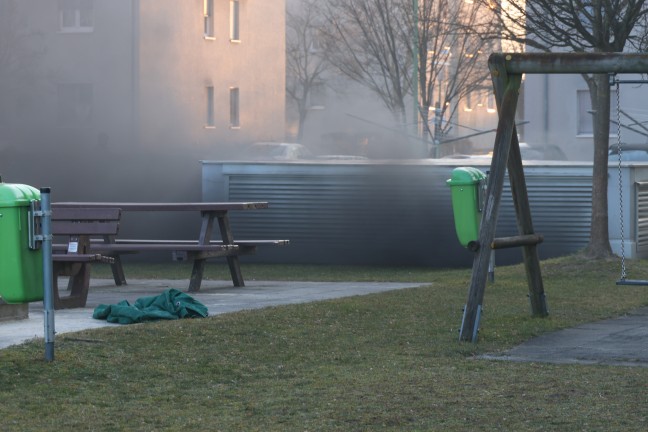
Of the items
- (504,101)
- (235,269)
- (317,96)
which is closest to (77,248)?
(235,269)

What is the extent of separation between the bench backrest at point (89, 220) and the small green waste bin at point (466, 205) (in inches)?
127

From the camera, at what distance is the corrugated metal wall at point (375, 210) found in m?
17.2

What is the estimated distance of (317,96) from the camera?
47.7 metres

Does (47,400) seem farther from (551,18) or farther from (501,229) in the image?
(501,229)

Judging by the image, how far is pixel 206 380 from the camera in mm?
7367

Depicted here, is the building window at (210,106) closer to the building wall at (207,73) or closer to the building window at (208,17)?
the building wall at (207,73)

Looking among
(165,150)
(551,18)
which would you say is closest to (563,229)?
(551,18)

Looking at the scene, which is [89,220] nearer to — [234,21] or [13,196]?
[13,196]

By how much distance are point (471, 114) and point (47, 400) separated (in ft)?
181

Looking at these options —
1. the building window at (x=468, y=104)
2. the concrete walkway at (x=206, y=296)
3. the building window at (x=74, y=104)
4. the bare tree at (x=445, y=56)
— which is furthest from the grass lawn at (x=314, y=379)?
the building window at (x=468, y=104)

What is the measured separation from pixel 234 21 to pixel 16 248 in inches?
1205

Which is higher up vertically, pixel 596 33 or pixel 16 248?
pixel 596 33

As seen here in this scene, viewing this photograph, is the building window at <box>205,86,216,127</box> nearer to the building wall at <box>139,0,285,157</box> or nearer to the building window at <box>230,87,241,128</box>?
the building wall at <box>139,0,285,157</box>

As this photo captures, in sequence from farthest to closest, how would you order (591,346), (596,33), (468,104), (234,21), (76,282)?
(468,104), (234,21), (596,33), (76,282), (591,346)
